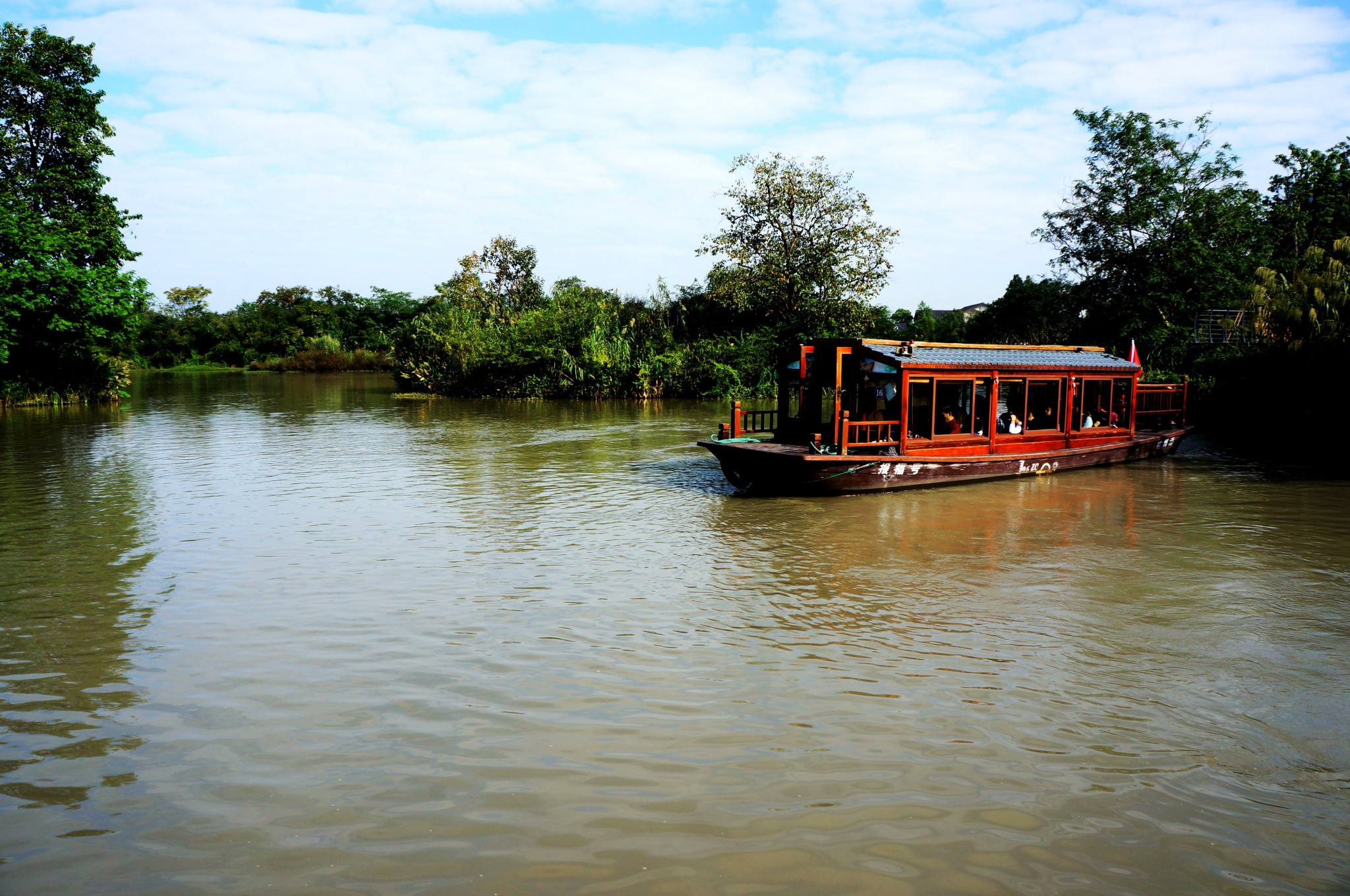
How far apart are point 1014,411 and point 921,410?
212 centimetres

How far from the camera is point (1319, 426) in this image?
22.3m

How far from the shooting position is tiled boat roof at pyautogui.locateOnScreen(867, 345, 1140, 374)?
14820 millimetres

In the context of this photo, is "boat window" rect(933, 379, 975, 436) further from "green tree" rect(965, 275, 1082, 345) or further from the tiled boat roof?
"green tree" rect(965, 275, 1082, 345)

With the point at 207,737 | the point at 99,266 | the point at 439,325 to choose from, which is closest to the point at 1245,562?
the point at 207,737

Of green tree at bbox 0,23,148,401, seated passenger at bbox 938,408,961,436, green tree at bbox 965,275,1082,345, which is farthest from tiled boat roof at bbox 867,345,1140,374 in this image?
green tree at bbox 0,23,148,401

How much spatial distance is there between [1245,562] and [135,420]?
2907 cm

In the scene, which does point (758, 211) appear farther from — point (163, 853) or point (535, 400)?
point (163, 853)

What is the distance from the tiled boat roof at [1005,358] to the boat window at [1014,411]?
1.41 ft

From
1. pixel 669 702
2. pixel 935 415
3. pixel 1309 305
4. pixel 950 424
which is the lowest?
pixel 669 702

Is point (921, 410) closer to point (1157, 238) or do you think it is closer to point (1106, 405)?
point (1106, 405)

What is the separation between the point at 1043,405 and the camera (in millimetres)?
18031

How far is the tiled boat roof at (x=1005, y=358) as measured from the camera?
14.8 m

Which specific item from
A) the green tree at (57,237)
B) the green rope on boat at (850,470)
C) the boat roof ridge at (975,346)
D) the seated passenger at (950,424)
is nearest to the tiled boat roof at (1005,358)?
the boat roof ridge at (975,346)

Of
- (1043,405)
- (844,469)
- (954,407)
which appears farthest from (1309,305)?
(844,469)
